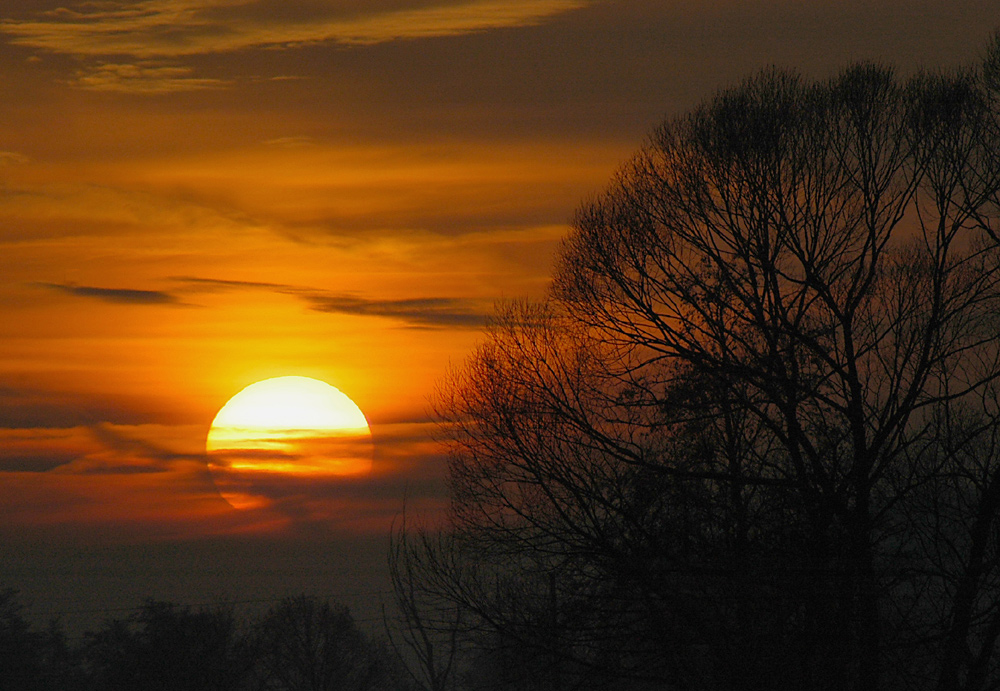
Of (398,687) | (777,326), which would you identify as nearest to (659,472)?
(777,326)

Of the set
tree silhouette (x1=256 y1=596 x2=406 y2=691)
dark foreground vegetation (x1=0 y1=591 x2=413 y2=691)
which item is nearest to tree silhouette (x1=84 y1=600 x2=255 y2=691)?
dark foreground vegetation (x1=0 y1=591 x2=413 y2=691)

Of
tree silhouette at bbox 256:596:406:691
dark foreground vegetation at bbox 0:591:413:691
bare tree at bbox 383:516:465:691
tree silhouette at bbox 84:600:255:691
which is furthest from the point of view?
tree silhouette at bbox 256:596:406:691

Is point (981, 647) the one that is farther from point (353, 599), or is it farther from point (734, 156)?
point (353, 599)

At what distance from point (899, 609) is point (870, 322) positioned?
412 cm

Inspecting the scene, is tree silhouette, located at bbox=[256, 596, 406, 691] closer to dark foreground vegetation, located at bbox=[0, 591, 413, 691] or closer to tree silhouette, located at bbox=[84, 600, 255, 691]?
dark foreground vegetation, located at bbox=[0, 591, 413, 691]

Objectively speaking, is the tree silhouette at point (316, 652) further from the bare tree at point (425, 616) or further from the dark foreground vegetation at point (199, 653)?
the bare tree at point (425, 616)

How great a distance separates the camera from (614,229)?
55.4 feet

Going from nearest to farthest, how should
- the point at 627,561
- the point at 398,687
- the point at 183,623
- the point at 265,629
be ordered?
1. the point at 627,561
2. the point at 183,623
3. the point at 265,629
4. the point at 398,687

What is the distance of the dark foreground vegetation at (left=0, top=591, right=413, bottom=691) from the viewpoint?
5228cm

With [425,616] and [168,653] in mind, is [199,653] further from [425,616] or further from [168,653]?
[425,616]

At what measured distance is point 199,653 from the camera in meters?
53.5

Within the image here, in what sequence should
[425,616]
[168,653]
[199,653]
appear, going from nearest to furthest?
[425,616]
[168,653]
[199,653]

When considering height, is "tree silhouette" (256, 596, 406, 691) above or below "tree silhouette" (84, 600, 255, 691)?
below

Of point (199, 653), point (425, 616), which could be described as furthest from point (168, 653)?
point (425, 616)
